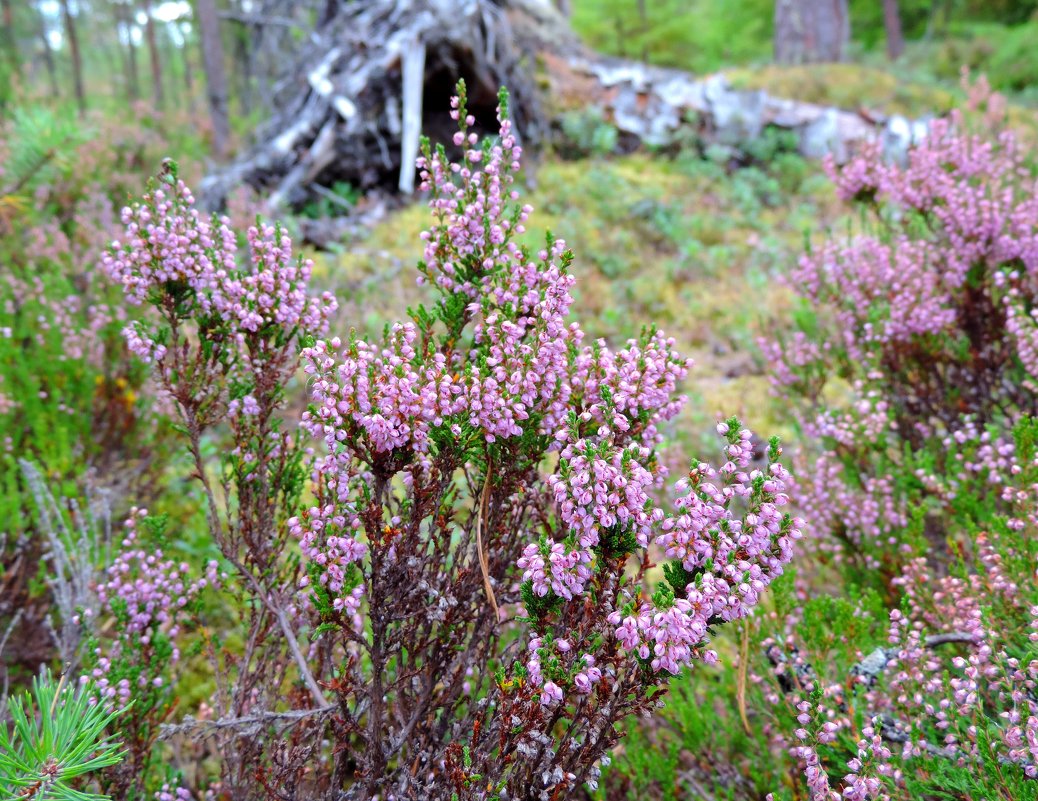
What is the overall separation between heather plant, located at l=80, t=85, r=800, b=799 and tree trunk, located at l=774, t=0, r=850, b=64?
14.2 m

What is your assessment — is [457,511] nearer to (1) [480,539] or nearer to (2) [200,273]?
(1) [480,539]

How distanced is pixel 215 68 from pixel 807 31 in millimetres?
11220

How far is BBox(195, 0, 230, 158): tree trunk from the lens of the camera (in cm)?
941

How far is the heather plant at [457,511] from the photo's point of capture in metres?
1.39

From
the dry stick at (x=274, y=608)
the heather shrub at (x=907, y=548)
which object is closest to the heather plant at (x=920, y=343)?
the heather shrub at (x=907, y=548)

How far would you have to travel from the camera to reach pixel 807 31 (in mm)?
13461

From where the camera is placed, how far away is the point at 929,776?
175 cm

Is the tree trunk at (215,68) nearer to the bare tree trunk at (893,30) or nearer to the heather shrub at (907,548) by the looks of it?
the heather shrub at (907,548)

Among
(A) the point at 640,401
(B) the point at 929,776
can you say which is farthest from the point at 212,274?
(B) the point at 929,776

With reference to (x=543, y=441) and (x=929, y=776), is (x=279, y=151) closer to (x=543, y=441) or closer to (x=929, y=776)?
(x=543, y=441)

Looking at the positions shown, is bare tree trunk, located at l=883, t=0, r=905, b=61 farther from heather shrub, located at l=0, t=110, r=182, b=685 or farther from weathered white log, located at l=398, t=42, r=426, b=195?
heather shrub, located at l=0, t=110, r=182, b=685

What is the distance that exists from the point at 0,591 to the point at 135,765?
4.54 ft

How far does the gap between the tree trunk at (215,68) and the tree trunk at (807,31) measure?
34.0 feet

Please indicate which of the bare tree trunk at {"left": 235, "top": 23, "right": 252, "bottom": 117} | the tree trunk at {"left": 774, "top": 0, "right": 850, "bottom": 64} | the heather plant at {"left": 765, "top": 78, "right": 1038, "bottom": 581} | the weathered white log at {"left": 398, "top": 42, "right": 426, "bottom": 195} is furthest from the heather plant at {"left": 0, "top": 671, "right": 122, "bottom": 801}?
the bare tree trunk at {"left": 235, "top": 23, "right": 252, "bottom": 117}
